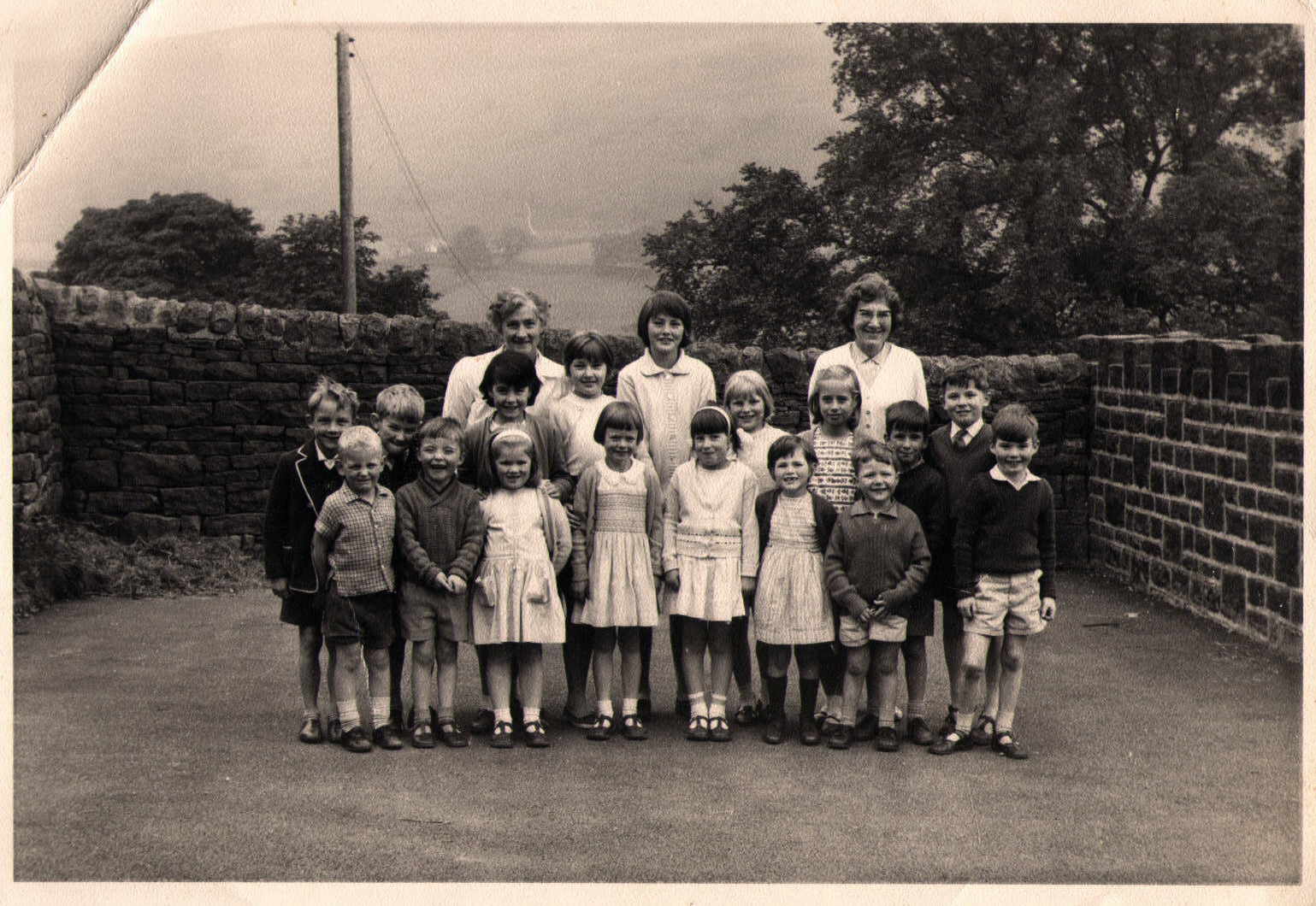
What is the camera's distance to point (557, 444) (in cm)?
491

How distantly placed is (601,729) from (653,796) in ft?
2.17

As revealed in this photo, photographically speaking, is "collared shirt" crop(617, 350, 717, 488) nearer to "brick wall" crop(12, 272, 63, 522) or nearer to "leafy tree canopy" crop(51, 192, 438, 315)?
"brick wall" crop(12, 272, 63, 522)

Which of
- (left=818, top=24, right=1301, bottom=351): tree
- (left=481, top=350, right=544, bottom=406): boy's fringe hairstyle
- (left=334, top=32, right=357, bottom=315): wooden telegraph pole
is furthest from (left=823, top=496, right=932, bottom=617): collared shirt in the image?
(left=818, top=24, right=1301, bottom=351): tree

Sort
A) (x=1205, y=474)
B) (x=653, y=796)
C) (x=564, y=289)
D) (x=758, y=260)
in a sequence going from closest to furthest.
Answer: (x=653, y=796)
(x=1205, y=474)
(x=564, y=289)
(x=758, y=260)

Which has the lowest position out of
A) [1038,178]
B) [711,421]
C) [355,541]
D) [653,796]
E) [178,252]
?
[653,796]

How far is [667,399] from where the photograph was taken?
5055mm

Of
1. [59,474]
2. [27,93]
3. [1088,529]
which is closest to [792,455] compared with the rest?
[27,93]

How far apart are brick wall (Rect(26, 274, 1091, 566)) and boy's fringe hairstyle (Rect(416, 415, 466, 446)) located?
4.26 meters

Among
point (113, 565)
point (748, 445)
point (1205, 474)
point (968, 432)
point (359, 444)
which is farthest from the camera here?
point (113, 565)

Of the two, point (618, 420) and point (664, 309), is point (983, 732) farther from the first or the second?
point (664, 309)

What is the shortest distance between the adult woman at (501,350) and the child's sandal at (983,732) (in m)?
1.93

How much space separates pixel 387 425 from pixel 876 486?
1.75 metres

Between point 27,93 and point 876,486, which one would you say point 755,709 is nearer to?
point 876,486

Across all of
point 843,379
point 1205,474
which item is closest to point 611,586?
point 843,379
